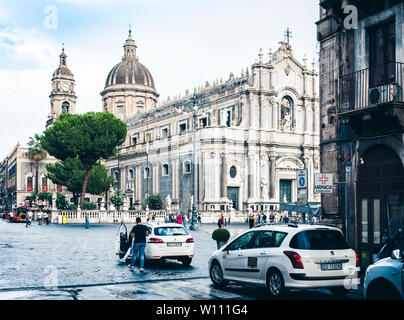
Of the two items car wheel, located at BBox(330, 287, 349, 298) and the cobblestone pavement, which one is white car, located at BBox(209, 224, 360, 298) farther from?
the cobblestone pavement

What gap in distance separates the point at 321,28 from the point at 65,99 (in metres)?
85.2

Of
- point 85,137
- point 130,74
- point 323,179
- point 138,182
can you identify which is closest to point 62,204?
point 85,137

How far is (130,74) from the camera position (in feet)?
296

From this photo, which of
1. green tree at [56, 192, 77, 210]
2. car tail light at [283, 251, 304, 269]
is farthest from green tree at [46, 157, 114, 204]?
car tail light at [283, 251, 304, 269]

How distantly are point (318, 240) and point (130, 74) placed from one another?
270 feet

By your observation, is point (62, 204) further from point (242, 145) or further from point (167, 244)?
point (167, 244)

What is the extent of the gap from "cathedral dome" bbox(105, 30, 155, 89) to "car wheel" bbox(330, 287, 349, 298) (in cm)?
8112

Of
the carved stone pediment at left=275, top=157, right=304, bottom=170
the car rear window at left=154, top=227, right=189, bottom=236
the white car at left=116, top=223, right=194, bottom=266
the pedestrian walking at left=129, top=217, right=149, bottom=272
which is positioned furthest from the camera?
the carved stone pediment at left=275, top=157, right=304, bottom=170

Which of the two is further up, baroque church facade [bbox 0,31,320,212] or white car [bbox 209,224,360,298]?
baroque church facade [bbox 0,31,320,212]

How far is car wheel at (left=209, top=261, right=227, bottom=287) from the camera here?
1227cm

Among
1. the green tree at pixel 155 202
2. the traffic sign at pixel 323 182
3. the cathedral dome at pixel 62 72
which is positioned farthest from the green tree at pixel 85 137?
the traffic sign at pixel 323 182

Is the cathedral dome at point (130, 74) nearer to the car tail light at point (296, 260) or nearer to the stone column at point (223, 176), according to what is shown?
A: the stone column at point (223, 176)

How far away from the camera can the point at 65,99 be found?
319 ft
